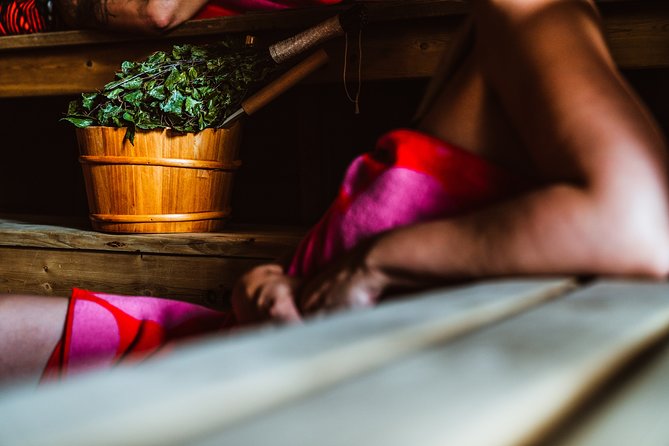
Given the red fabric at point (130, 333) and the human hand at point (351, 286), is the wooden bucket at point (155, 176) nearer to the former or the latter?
the red fabric at point (130, 333)

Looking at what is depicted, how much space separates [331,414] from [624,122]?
0.51 m

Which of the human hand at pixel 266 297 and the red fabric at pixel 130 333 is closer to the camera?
the human hand at pixel 266 297

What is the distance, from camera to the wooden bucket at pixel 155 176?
1969 mm

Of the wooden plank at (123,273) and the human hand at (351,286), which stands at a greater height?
the human hand at (351,286)

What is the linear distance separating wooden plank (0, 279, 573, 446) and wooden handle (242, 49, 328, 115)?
162 centimetres

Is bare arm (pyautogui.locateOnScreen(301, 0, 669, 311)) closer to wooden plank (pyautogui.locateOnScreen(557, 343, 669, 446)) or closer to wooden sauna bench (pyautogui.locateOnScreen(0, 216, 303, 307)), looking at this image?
wooden plank (pyautogui.locateOnScreen(557, 343, 669, 446))

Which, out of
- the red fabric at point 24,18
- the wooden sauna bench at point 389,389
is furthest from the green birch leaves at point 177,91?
the wooden sauna bench at point 389,389

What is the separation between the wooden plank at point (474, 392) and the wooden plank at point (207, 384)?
13mm

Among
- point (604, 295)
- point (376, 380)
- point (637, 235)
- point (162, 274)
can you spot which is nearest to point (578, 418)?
point (376, 380)

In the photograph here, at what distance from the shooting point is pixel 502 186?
2.65 ft

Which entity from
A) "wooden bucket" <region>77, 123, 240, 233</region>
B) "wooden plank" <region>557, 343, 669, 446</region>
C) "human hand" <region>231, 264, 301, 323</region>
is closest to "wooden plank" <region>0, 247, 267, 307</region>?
"wooden bucket" <region>77, 123, 240, 233</region>

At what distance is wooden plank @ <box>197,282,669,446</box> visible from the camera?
0.24 m

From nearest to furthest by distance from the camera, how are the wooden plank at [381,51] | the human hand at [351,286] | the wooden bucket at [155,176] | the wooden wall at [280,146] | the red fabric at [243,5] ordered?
the human hand at [351,286] → the wooden plank at [381,51] → the wooden bucket at [155,176] → the red fabric at [243,5] → the wooden wall at [280,146]

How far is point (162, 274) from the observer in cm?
196
